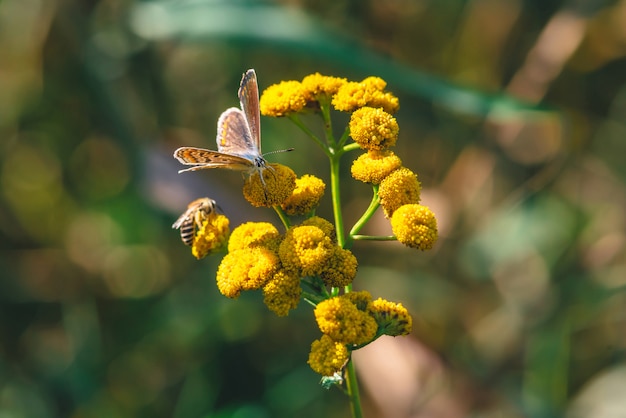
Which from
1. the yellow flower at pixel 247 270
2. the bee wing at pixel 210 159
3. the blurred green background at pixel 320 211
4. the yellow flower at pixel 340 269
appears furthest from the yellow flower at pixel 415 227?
the blurred green background at pixel 320 211

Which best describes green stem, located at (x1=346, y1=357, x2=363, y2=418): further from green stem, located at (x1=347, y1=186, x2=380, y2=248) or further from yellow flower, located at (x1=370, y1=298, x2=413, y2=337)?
green stem, located at (x1=347, y1=186, x2=380, y2=248)

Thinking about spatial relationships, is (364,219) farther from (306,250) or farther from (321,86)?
(321,86)

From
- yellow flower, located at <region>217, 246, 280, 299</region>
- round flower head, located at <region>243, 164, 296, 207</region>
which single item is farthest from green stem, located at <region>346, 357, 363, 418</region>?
round flower head, located at <region>243, 164, 296, 207</region>

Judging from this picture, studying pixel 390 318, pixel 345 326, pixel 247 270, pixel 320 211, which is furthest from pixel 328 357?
pixel 320 211

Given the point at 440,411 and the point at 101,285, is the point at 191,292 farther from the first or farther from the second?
the point at 440,411

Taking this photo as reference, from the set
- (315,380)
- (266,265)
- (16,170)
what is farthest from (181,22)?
(266,265)

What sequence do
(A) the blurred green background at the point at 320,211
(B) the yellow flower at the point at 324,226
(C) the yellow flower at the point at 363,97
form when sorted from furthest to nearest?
(A) the blurred green background at the point at 320,211
(C) the yellow flower at the point at 363,97
(B) the yellow flower at the point at 324,226

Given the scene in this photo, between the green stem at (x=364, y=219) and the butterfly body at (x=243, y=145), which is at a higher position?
the butterfly body at (x=243, y=145)

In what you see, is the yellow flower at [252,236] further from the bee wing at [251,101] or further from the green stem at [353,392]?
the green stem at [353,392]
